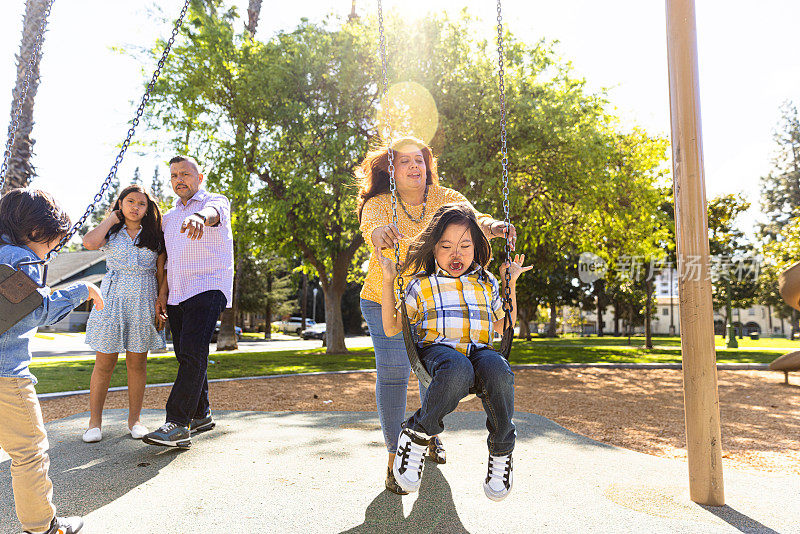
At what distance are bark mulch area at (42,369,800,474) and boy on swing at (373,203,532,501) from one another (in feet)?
8.85

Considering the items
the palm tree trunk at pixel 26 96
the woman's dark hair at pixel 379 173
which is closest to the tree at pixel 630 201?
the woman's dark hair at pixel 379 173

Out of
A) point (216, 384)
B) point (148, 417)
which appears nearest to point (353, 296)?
point (216, 384)

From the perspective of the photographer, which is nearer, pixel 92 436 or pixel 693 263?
pixel 693 263

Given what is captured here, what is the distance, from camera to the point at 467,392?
8.02 feet

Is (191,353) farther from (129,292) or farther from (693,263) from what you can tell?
(693,263)

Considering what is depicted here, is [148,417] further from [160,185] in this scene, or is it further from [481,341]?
[160,185]

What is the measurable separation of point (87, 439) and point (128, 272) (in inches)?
49.7

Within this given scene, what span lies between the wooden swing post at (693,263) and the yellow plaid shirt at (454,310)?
122 centimetres

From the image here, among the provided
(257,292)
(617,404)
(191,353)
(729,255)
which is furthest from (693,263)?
(257,292)

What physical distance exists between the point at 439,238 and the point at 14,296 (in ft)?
6.06

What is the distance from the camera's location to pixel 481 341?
105 inches

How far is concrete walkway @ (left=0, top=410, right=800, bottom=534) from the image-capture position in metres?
2.63

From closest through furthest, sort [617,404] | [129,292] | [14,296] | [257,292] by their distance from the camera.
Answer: [14,296], [129,292], [617,404], [257,292]

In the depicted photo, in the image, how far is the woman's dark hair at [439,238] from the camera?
2.82 meters
